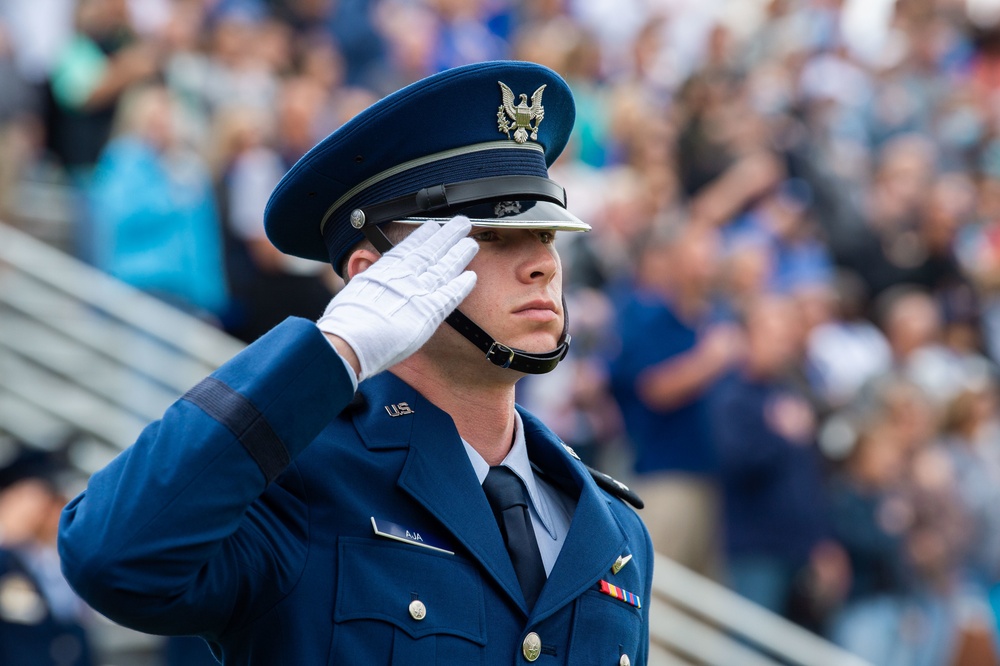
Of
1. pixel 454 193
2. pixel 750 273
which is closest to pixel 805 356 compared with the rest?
pixel 750 273

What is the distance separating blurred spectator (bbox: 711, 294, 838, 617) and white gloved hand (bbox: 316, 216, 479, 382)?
470 cm

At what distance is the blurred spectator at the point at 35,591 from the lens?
5867 mm

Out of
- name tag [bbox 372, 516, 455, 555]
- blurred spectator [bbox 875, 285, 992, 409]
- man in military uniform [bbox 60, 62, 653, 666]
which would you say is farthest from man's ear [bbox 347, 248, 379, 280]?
blurred spectator [bbox 875, 285, 992, 409]

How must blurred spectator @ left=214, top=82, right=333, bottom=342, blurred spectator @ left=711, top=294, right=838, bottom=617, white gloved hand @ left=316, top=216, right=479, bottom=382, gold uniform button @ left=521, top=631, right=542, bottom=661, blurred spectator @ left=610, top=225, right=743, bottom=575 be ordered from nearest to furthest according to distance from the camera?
white gloved hand @ left=316, top=216, right=479, bottom=382 → gold uniform button @ left=521, top=631, right=542, bottom=661 → blurred spectator @ left=711, top=294, right=838, bottom=617 → blurred spectator @ left=610, top=225, right=743, bottom=575 → blurred spectator @ left=214, top=82, right=333, bottom=342

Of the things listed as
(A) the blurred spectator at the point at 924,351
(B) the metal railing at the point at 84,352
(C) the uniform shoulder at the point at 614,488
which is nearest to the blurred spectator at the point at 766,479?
(A) the blurred spectator at the point at 924,351

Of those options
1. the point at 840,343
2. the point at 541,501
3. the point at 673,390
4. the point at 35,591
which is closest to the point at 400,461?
the point at 541,501

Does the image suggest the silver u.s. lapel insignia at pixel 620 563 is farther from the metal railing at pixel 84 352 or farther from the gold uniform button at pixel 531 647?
the metal railing at pixel 84 352

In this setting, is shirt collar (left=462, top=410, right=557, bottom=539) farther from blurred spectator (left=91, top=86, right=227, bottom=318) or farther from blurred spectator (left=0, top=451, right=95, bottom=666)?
blurred spectator (left=91, top=86, right=227, bottom=318)

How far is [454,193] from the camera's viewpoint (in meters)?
2.53

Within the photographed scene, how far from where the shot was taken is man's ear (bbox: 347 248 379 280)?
2.60 meters

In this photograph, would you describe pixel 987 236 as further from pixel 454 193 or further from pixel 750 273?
pixel 454 193

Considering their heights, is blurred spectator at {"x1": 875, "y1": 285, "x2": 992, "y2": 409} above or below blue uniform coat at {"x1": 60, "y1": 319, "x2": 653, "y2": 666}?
above

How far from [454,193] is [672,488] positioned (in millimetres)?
4810

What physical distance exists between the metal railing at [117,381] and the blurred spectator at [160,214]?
12 centimetres
